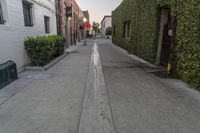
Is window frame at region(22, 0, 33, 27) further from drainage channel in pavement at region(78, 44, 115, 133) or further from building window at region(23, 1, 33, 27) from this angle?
drainage channel in pavement at region(78, 44, 115, 133)

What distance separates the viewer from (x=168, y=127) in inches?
94.4


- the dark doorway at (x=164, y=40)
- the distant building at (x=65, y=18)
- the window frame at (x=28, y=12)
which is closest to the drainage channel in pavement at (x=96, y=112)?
the dark doorway at (x=164, y=40)

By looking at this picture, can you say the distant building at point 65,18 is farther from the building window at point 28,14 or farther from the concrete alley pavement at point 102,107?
the concrete alley pavement at point 102,107

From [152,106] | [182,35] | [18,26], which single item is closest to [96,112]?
[152,106]

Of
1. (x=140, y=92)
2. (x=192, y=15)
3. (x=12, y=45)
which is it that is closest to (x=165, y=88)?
(x=140, y=92)

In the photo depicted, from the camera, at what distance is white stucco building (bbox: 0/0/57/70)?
4.62 meters

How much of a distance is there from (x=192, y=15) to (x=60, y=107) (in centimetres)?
417

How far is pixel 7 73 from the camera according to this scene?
4207 millimetres

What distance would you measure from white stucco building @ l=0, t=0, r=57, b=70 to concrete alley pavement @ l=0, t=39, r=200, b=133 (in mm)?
1534

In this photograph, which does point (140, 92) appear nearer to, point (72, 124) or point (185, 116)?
point (185, 116)

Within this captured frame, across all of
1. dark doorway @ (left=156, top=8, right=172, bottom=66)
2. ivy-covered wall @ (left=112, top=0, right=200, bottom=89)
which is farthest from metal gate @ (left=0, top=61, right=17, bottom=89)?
dark doorway @ (left=156, top=8, right=172, bottom=66)

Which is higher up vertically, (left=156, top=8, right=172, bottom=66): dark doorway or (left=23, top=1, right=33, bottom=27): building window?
(left=23, top=1, right=33, bottom=27): building window

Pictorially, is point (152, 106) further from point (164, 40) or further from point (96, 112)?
point (164, 40)

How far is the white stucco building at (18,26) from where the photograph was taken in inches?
182
